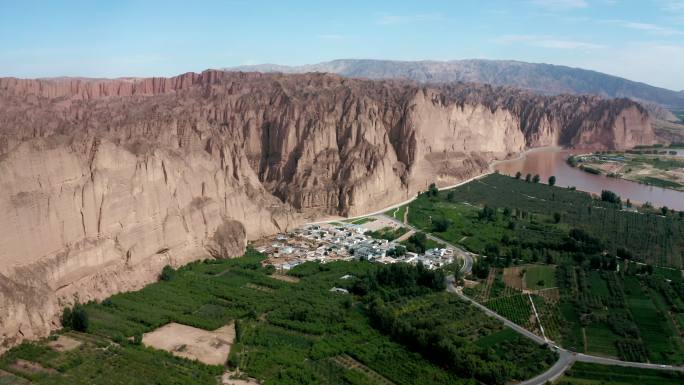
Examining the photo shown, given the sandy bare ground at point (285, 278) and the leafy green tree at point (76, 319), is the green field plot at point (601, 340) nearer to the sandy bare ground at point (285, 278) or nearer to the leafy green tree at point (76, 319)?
the sandy bare ground at point (285, 278)

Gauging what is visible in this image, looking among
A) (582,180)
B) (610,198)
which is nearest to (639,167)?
(582,180)

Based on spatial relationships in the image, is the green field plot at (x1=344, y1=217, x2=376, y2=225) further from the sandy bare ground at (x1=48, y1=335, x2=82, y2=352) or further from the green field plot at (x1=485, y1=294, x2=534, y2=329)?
the sandy bare ground at (x1=48, y1=335, x2=82, y2=352)

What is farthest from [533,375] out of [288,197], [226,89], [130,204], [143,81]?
[143,81]

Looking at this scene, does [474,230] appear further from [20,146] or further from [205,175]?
[20,146]

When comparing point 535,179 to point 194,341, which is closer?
point 194,341

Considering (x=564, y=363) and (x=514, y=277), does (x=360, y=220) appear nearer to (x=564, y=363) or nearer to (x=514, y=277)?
(x=514, y=277)

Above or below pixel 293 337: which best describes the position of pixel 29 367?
below
